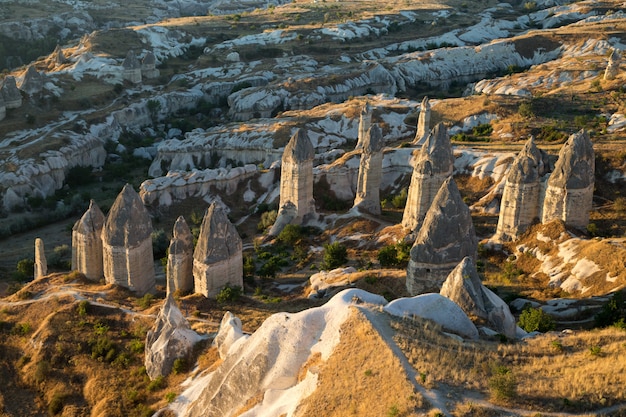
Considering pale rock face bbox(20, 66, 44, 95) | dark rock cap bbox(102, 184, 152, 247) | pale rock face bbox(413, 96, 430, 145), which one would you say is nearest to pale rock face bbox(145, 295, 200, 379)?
dark rock cap bbox(102, 184, 152, 247)

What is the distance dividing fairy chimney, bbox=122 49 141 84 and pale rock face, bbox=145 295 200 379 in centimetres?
7393

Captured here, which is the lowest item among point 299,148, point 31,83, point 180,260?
point 180,260

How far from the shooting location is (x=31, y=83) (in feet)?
263

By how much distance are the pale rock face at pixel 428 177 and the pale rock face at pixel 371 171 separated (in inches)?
197

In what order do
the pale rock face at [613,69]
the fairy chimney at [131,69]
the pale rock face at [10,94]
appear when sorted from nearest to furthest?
the pale rock face at [613,69] → the pale rock face at [10,94] → the fairy chimney at [131,69]

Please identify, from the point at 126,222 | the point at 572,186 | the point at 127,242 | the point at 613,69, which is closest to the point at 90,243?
the point at 127,242

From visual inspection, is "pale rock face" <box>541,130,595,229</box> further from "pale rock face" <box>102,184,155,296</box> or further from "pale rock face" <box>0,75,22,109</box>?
"pale rock face" <box>0,75,22,109</box>

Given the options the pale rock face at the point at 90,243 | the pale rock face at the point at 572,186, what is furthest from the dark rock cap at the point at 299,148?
the pale rock face at the point at 572,186

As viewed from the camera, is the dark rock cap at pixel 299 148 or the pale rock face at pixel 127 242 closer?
the pale rock face at pixel 127 242

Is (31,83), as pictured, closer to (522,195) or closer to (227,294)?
(227,294)

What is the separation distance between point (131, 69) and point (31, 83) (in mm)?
17051

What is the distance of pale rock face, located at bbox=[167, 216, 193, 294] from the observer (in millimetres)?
34188

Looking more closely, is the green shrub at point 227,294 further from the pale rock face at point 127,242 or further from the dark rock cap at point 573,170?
the dark rock cap at point 573,170

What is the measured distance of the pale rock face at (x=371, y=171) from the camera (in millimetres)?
44531
